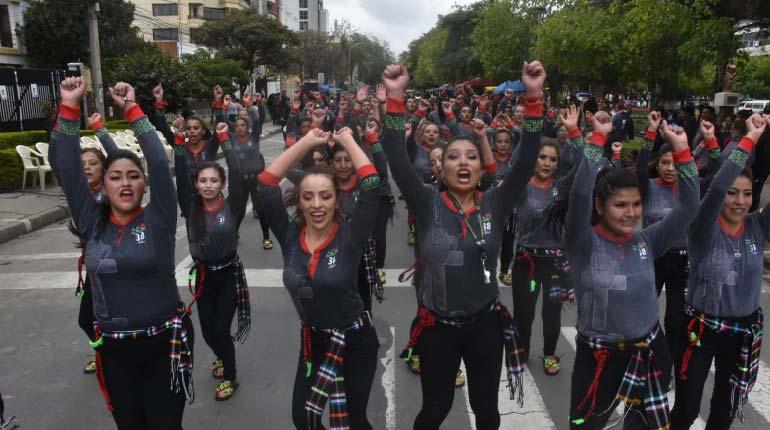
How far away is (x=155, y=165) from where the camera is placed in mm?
3119

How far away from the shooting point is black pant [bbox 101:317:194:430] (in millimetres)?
3119

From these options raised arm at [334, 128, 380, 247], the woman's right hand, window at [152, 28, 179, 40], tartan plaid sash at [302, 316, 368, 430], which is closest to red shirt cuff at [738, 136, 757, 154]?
raised arm at [334, 128, 380, 247]

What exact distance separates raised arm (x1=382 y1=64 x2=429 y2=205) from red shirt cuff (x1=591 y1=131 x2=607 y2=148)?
0.87 m

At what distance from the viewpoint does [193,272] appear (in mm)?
4512

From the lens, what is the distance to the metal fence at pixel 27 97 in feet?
53.5

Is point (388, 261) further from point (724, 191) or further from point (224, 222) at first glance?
point (724, 191)

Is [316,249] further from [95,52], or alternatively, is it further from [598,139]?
[95,52]

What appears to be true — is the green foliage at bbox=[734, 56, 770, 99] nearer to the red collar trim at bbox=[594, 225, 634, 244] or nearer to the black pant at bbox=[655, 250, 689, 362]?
the black pant at bbox=[655, 250, 689, 362]

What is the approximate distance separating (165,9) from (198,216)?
62.6 metres

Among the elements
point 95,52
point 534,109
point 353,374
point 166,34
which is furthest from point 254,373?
point 166,34

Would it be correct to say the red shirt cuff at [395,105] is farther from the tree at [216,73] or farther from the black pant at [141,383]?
the tree at [216,73]

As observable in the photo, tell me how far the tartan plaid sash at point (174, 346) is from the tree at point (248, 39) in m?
38.5

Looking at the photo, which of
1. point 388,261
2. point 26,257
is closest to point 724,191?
point 388,261

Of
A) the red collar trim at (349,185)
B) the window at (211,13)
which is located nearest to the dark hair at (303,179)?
the red collar trim at (349,185)
